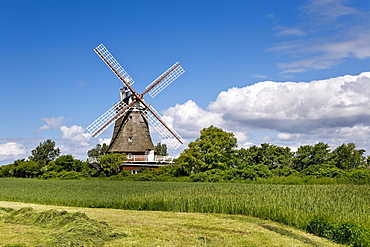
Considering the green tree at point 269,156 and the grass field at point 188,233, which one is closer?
the grass field at point 188,233

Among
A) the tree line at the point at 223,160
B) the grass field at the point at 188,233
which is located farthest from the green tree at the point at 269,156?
the grass field at the point at 188,233

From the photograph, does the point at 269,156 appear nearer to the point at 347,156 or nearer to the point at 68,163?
the point at 347,156

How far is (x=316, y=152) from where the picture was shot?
132 feet

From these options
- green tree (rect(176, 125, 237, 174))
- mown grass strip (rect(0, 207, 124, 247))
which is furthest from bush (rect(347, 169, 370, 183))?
mown grass strip (rect(0, 207, 124, 247))

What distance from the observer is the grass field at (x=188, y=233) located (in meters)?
9.25

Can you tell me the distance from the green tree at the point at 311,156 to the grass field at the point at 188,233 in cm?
2944

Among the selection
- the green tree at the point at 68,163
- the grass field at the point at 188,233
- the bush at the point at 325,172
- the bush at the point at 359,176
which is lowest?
the grass field at the point at 188,233

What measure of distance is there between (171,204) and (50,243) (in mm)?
7178

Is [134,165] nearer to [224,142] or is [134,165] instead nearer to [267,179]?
[224,142]

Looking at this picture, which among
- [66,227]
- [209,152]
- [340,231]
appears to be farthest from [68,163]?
[340,231]

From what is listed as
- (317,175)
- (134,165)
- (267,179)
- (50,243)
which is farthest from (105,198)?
(134,165)

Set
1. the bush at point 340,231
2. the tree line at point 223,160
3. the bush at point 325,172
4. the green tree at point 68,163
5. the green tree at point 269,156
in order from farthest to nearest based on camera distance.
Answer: the green tree at point 68,163, the green tree at point 269,156, the tree line at point 223,160, the bush at point 325,172, the bush at point 340,231

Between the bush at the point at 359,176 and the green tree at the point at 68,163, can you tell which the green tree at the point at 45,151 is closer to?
the green tree at the point at 68,163

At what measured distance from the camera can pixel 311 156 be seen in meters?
40.9
